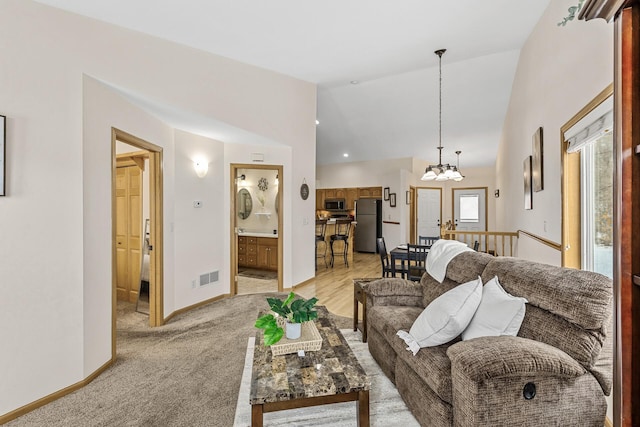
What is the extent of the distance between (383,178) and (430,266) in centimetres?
614

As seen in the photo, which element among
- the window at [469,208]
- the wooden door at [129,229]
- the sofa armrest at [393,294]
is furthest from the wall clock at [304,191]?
the window at [469,208]

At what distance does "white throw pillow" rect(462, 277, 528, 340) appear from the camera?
1.71 m

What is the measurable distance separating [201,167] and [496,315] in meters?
3.70

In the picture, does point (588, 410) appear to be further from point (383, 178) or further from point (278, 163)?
point (383, 178)

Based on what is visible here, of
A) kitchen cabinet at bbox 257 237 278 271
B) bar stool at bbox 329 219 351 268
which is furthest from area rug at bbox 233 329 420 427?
bar stool at bbox 329 219 351 268

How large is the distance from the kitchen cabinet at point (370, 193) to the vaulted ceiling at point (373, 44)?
2188mm

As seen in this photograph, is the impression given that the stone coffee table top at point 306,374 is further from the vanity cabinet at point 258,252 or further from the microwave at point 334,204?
the microwave at point 334,204

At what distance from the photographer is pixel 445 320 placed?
5.97 feet

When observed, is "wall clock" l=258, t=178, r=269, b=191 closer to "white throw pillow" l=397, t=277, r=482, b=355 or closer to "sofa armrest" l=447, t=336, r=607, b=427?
"white throw pillow" l=397, t=277, r=482, b=355

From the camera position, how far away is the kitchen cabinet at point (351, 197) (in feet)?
30.2

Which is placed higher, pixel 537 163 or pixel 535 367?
pixel 537 163

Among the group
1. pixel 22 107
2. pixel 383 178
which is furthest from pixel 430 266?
pixel 383 178

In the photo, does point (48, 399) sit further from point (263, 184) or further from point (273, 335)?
point (263, 184)

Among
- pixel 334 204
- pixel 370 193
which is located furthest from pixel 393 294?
pixel 334 204
